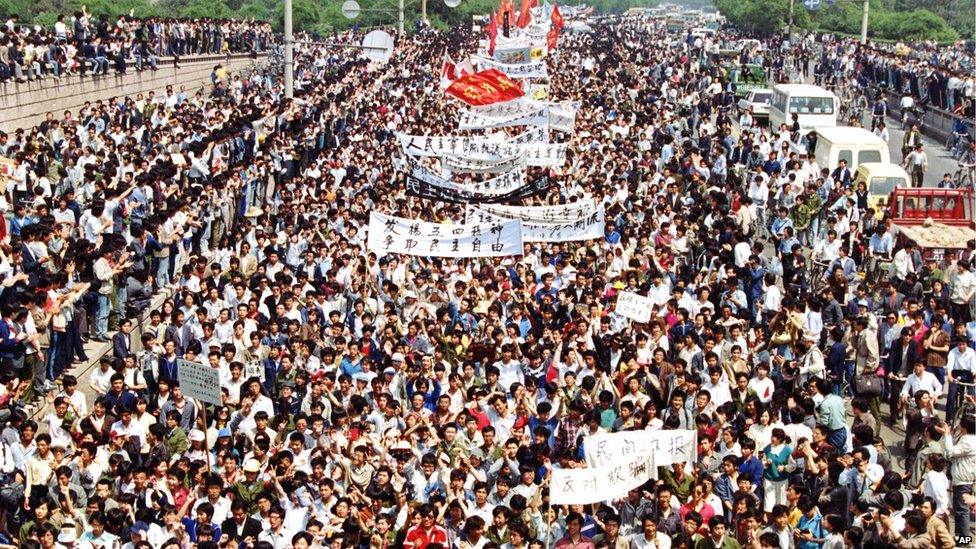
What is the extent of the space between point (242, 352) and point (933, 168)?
2205cm

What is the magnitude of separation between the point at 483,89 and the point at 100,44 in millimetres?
11364

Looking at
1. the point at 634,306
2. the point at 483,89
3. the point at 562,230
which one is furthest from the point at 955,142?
the point at 634,306

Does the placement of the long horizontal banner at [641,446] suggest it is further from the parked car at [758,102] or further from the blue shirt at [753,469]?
the parked car at [758,102]

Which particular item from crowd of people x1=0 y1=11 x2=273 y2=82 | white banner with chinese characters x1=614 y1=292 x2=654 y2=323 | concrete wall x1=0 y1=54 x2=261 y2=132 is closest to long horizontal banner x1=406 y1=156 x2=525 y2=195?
white banner with chinese characters x1=614 y1=292 x2=654 y2=323

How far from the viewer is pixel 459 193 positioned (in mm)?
19969

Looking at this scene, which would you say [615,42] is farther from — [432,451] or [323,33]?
[432,451]

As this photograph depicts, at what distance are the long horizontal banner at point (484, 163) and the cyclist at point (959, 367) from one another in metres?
9.72

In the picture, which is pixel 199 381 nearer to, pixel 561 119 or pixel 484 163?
pixel 484 163

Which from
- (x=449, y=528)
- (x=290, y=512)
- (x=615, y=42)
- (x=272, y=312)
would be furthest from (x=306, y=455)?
(x=615, y=42)

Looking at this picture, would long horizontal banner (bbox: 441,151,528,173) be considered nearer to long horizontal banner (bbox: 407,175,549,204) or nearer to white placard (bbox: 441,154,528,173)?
white placard (bbox: 441,154,528,173)

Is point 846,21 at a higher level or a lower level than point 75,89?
lower

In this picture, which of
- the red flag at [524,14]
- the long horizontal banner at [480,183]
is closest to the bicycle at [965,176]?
the long horizontal banner at [480,183]

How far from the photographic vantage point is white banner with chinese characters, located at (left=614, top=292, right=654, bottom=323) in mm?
14352

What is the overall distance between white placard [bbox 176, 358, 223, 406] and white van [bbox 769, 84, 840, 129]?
2211cm
